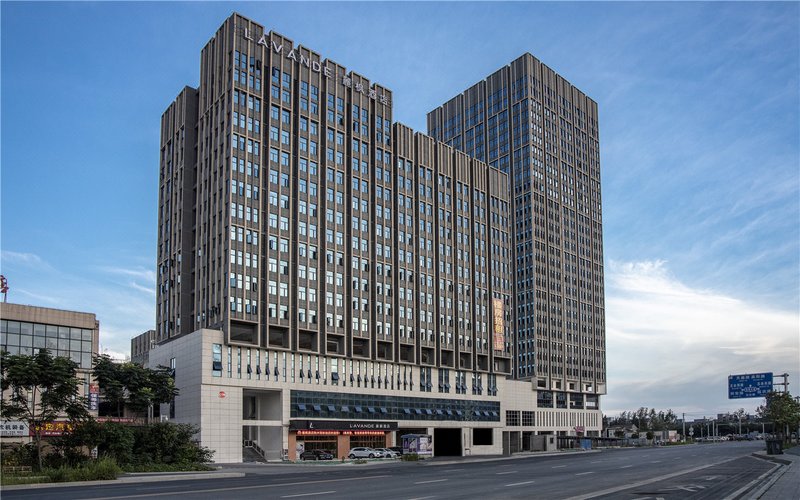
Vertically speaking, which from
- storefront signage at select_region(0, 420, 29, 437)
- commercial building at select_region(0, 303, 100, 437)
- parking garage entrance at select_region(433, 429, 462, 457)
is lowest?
parking garage entrance at select_region(433, 429, 462, 457)

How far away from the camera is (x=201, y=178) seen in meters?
99.1

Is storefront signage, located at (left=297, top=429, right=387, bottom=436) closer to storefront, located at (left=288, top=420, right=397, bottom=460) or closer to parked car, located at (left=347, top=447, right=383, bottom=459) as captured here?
storefront, located at (left=288, top=420, right=397, bottom=460)

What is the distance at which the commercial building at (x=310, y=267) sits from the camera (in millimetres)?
89938

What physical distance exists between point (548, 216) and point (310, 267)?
9589 centimetres

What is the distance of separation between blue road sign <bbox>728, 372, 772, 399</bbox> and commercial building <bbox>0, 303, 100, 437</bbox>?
84588 millimetres

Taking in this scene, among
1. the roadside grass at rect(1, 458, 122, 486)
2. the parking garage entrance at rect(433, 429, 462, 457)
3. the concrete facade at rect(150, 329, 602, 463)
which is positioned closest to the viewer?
the roadside grass at rect(1, 458, 122, 486)

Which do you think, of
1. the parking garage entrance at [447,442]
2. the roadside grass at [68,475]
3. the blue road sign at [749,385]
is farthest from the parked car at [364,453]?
the blue road sign at [749,385]

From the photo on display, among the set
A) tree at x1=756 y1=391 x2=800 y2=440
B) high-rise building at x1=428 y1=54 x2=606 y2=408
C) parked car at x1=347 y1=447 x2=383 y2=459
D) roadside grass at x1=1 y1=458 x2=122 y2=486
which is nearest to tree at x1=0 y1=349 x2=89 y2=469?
roadside grass at x1=1 y1=458 x2=122 y2=486

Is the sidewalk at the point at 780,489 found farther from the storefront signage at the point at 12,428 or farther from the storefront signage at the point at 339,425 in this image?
the storefront signage at the point at 339,425

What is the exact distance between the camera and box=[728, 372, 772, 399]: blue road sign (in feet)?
325

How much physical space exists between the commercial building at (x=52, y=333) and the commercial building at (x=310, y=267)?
1242 centimetres

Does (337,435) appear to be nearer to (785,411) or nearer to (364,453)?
(364,453)

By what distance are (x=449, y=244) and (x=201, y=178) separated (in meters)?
43.3

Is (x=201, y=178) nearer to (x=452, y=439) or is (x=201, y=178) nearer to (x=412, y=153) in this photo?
(x=412, y=153)
